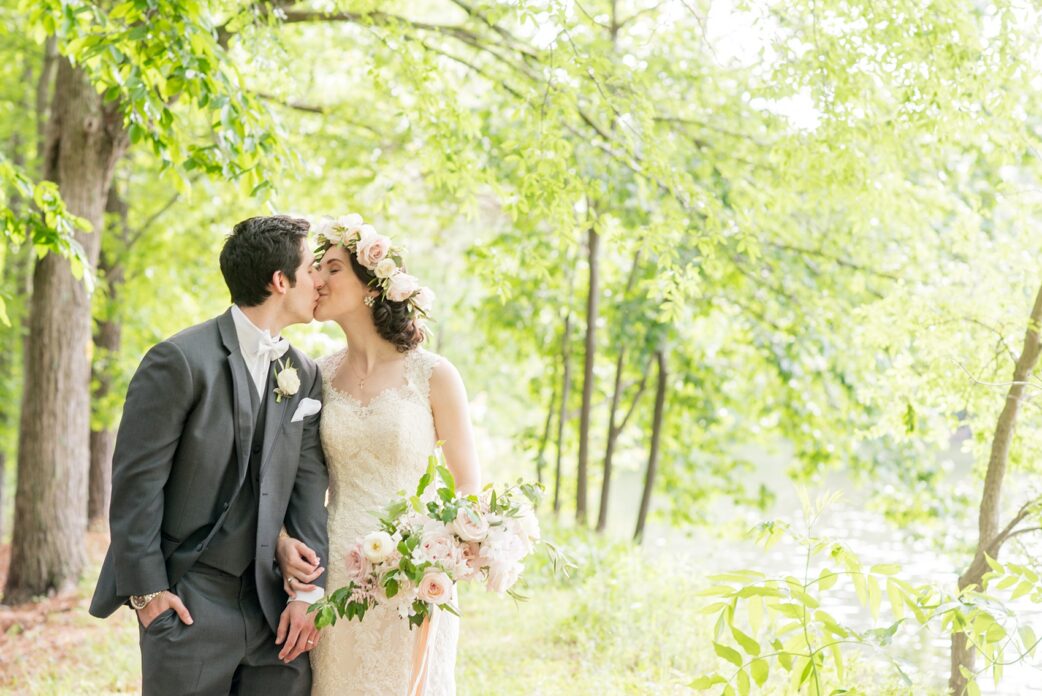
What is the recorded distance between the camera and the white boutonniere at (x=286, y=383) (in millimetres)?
3211

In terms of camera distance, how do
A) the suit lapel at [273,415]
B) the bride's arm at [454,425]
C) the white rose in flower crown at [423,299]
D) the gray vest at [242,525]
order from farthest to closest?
1. the white rose in flower crown at [423,299]
2. the bride's arm at [454,425]
3. the suit lapel at [273,415]
4. the gray vest at [242,525]

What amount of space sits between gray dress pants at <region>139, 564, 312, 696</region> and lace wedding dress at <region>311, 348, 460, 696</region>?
0.71 feet

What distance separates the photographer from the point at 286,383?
3.21m

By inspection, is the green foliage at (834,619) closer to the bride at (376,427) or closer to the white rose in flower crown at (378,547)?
the white rose in flower crown at (378,547)

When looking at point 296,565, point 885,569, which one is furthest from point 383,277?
point 885,569

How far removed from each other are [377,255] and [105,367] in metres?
8.64

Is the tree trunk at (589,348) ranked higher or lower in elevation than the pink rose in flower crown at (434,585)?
higher

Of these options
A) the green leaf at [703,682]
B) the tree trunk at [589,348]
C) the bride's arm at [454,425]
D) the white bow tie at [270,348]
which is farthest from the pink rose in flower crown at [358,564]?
the tree trunk at [589,348]

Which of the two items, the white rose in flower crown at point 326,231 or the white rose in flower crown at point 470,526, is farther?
the white rose in flower crown at point 326,231

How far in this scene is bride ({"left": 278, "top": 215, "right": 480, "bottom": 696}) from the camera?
130 inches

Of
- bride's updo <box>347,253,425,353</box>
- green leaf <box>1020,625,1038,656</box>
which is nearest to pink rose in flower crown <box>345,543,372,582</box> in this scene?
bride's updo <box>347,253,425,353</box>

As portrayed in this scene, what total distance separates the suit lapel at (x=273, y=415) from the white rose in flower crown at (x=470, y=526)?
0.74 metres

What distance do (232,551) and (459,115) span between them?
3.59 meters

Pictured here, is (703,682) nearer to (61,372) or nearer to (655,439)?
(61,372)
